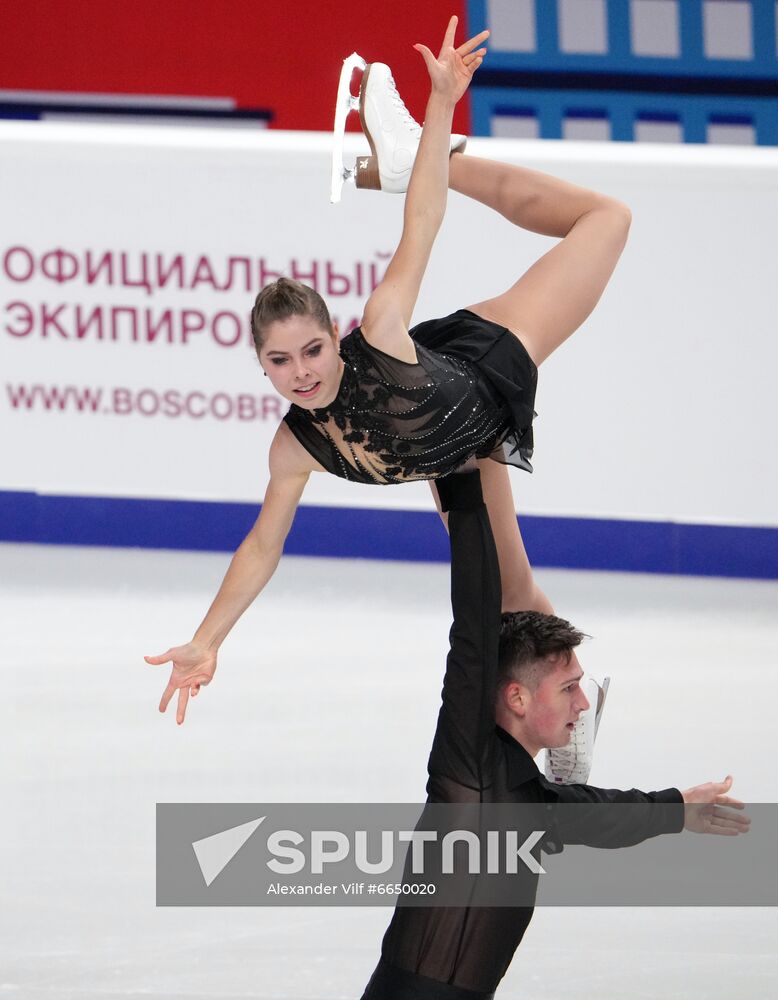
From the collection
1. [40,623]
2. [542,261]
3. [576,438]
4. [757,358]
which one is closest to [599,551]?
[576,438]

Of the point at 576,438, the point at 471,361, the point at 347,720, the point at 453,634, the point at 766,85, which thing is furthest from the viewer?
the point at 766,85

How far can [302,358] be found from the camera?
2.68 metres

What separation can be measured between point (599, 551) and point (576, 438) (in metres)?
0.57

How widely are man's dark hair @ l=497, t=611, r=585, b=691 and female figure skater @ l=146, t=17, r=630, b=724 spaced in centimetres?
36

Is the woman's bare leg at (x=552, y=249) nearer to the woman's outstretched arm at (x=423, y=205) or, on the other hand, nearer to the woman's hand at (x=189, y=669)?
the woman's outstretched arm at (x=423, y=205)

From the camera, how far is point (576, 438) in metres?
5.58

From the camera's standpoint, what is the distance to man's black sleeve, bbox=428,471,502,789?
2.50 meters

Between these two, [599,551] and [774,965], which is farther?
[599,551]

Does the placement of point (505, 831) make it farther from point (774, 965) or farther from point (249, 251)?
point (249, 251)

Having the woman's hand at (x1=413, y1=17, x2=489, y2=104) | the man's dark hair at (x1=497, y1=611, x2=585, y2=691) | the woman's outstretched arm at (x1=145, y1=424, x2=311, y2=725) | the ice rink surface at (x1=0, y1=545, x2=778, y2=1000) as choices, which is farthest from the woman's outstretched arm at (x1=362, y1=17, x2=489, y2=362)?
the ice rink surface at (x1=0, y1=545, x2=778, y2=1000)

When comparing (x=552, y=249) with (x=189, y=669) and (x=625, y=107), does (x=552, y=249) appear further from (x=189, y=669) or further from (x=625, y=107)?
(x=625, y=107)

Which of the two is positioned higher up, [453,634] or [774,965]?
[453,634]

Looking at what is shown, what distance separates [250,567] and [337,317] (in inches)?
108

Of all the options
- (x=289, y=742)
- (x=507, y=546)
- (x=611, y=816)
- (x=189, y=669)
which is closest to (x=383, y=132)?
(x=507, y=546)
